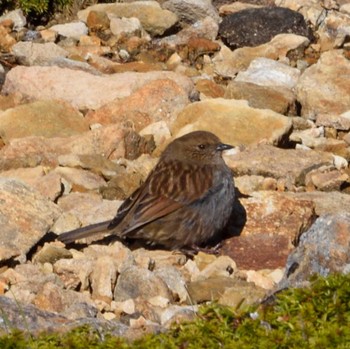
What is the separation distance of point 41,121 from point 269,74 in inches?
105

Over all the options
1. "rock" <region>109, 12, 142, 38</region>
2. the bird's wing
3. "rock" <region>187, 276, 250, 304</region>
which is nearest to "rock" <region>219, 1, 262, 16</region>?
"rock" <region>109, 12, 142, 38</region>

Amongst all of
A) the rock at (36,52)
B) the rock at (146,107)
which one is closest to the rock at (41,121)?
the rock at (146,107)

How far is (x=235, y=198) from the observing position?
1020 cm

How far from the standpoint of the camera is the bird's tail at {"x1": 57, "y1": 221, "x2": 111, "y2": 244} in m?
9.40

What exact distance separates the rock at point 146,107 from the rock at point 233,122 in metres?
0.35

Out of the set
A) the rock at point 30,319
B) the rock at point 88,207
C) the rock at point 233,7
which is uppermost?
the rock at point 30,319

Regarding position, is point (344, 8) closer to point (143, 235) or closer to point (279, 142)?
point (279, 142)

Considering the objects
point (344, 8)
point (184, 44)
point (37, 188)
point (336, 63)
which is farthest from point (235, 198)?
point (344, 8)

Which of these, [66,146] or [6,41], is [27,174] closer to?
[66,146]

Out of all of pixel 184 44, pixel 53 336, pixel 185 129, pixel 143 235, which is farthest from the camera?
pixel 184 44

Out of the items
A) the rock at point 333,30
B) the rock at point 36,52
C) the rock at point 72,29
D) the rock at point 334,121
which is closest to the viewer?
the rock at point 334,121

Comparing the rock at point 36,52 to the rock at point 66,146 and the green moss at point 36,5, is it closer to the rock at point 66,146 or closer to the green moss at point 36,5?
the green moss at point 36,5

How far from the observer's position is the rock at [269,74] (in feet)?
44.2

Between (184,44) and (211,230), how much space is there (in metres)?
5.38
